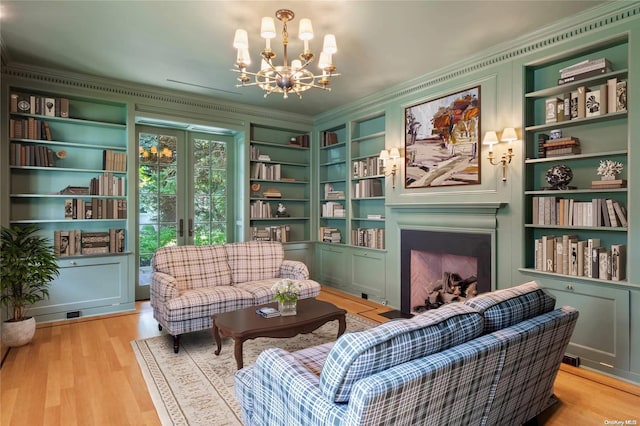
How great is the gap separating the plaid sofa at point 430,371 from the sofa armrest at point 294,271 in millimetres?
2093

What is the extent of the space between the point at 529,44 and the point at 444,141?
1.18 metres

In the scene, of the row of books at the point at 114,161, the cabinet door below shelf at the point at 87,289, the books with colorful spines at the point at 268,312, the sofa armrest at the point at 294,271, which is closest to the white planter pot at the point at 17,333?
the cabinet door below shelf at the point at 87,289

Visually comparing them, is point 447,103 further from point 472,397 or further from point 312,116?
point 472,397

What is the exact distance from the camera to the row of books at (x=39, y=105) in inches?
151

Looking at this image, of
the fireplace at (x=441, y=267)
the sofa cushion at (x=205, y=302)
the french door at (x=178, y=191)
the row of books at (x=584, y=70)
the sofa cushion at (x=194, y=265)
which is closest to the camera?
the row of books at (x=584, y=70)

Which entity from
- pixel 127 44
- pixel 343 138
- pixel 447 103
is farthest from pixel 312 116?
pixel 127 44

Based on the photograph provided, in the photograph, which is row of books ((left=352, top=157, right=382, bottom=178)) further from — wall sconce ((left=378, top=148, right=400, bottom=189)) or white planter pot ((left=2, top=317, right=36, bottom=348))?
white planter pot ((left=2, top=317, right=36, bottom=348))

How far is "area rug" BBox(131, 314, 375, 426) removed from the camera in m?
2.22

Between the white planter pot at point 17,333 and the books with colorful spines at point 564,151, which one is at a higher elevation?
the books with colorful spines at point 564,151

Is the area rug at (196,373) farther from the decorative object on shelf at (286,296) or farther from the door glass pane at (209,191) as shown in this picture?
the door glass pane at (209,191)

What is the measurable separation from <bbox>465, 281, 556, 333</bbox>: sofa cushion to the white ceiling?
219 cm

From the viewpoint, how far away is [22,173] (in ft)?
13.2

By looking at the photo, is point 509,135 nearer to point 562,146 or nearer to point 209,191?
point 562,146

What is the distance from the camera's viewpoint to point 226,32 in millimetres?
3121
